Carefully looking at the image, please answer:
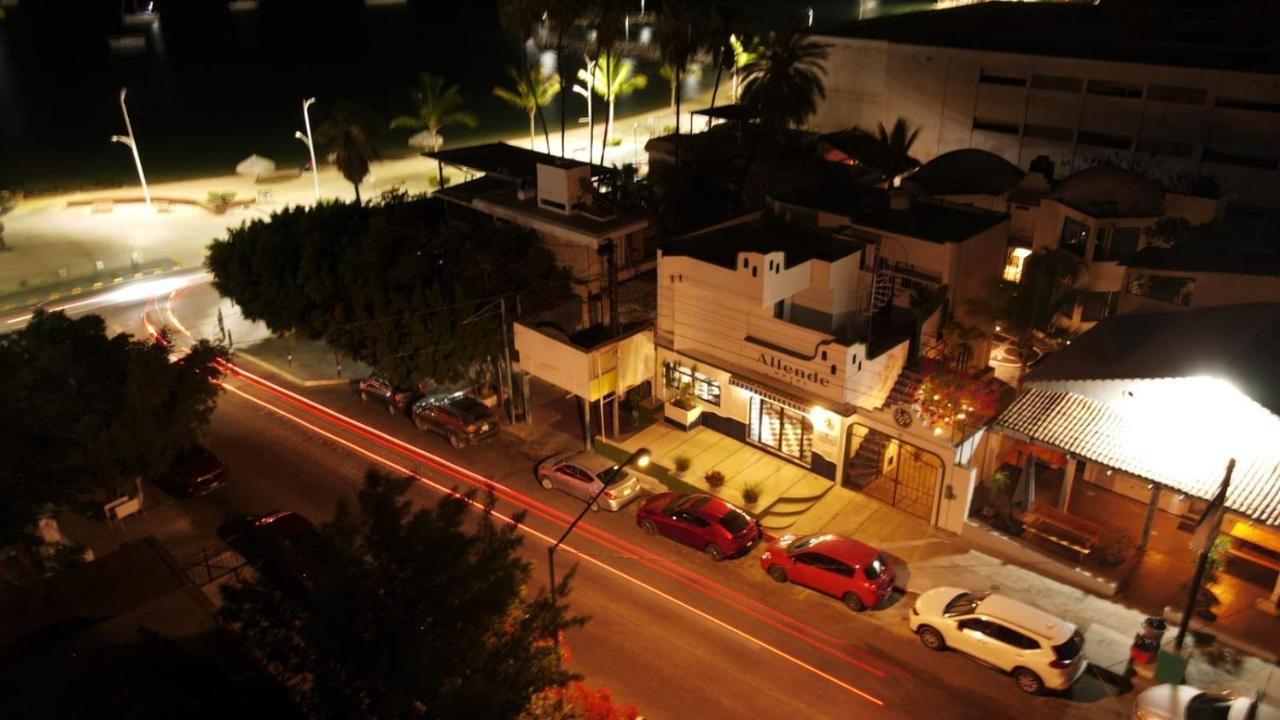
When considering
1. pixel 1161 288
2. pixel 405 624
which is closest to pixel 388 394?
pixel 405 624

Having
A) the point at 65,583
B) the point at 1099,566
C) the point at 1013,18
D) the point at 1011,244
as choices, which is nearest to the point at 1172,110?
the point at 1011,244

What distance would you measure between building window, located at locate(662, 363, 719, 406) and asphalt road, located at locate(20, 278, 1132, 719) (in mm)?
6165

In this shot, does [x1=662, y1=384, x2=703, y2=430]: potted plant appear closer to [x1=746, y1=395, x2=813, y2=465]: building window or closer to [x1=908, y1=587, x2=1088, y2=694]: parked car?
[x1=746, y1=395, x2=813, y2=465]: building window

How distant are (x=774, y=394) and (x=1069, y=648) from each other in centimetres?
1217

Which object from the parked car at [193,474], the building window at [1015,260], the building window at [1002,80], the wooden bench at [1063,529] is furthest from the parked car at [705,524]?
the building window at [1002,80]

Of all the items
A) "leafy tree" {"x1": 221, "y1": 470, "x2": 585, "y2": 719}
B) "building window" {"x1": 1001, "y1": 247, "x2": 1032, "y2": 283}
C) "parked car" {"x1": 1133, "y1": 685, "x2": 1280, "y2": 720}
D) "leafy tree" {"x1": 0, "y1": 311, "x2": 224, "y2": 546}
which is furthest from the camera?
"building window" {"x1": 1001, "y1": 247, "x2": 1032, "y2": 283}

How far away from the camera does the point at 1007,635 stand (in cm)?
2275

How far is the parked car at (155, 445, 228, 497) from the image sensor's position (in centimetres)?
3216

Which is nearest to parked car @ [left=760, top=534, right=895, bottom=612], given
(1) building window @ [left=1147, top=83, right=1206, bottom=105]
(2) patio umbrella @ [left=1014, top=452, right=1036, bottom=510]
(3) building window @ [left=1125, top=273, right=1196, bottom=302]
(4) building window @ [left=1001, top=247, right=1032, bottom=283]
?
(2) patio umbrella @ [left=1014, top=452, right=1036, bottom=510]

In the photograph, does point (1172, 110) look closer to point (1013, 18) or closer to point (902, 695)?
point (1013, 18)

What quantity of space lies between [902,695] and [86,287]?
5104cm

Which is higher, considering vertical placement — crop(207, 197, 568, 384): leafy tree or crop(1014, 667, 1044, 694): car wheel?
crop(207, 197, 568, 384): leafy tree

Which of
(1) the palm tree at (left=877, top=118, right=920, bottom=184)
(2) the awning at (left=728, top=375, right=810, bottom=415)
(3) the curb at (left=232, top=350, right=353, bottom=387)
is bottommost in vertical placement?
(3) the curb at (left=232, top=350, right=353, bottom=387)

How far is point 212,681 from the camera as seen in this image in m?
18.2
